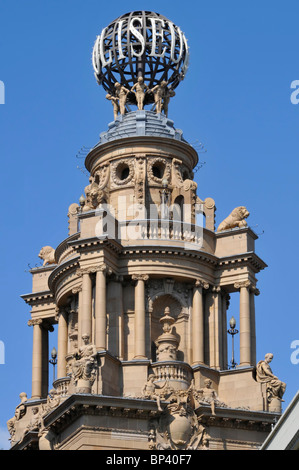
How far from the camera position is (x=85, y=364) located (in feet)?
286

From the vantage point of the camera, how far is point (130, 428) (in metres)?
86.5

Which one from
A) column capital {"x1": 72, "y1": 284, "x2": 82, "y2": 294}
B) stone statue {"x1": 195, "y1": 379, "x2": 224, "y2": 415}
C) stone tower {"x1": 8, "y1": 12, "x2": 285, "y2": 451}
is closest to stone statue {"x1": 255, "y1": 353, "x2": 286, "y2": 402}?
stone tower {"x1": 8, "y1": 12, "x2": 285, "y2": 451}

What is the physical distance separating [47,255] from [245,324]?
513 inches

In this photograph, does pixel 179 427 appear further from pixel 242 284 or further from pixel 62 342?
pixel 62 342

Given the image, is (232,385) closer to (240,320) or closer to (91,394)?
(240,320)

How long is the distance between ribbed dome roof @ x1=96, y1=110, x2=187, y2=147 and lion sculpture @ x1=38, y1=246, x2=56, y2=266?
6.73 meters

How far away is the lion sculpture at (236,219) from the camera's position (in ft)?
314

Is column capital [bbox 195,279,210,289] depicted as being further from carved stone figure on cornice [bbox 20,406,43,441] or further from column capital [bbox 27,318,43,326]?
carved stone figure on cornice [bbox 20,406,43,441]

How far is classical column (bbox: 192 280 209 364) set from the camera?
92.5 m

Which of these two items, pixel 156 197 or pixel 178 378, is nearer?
pixel 178 378

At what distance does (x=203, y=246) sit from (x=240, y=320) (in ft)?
14.3

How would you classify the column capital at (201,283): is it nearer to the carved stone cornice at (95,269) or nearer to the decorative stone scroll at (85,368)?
the carved stone cornice at (95,269)
